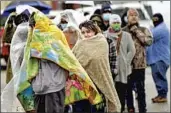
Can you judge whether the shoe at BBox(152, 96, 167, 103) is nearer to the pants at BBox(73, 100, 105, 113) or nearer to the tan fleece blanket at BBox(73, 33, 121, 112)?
the pants at BBox(73, 100, 105, 113)

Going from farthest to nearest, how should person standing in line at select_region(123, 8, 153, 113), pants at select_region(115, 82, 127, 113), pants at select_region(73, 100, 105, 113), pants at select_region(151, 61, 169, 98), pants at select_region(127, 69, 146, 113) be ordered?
pants at select_region(151, 61, 169, 98)
pants at select_region(127, 69, 146, 113)
person standing in line at select_region(123, 8, 153, 113)
pants at select_region(115, 82, 127, 113)
pants at select_region(73, 100, 105, 113)

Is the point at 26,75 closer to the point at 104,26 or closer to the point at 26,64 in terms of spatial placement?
the point at 26,64

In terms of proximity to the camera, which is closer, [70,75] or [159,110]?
[70,75]

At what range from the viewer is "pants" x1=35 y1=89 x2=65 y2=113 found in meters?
6.89

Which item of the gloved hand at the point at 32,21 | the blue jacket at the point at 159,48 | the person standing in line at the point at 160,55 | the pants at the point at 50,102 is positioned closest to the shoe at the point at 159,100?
the person standing in line at the point at 160,55

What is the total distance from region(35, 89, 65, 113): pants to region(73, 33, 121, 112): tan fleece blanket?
0.98 meters

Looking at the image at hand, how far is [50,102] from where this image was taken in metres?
6.90

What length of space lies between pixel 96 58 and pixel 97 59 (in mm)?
20

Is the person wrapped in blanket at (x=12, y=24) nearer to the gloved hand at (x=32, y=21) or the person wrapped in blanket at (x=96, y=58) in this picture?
the gloved hand at (x=32, y=21)

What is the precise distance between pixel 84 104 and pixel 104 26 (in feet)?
5.62

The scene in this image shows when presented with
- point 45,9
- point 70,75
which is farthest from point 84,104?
point 45,9

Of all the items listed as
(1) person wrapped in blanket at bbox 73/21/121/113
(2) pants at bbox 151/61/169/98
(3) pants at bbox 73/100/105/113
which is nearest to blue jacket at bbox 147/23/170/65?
(2) pants at bbox 151/61/169/98

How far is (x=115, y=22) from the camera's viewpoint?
29.8 ft

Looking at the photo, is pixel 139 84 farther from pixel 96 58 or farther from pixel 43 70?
pixel 43 70
